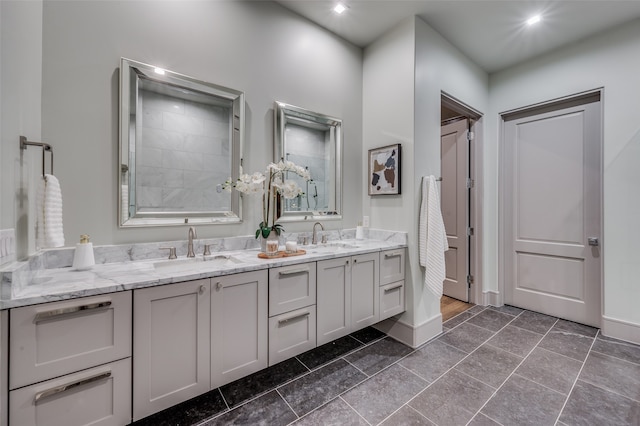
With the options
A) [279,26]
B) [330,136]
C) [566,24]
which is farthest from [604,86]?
[279,26]

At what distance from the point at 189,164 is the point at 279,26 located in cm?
146

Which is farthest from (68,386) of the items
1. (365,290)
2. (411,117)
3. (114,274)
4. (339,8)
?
(339,8)

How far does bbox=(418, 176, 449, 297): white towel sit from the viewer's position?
2.31 m

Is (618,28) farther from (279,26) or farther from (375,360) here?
(375,360)

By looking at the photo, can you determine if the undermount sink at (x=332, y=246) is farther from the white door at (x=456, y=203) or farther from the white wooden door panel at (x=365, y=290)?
the white door at (x=456, y=203)

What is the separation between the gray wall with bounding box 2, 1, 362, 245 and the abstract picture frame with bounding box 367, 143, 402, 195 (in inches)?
25.1

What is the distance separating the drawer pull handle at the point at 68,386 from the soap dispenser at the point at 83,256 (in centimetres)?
59

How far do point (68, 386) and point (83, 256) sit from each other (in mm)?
643

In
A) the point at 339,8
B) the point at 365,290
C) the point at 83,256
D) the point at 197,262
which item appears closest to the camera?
the point at 83,256

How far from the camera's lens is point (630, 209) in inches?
92.7

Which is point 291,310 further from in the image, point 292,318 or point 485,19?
point 485,19

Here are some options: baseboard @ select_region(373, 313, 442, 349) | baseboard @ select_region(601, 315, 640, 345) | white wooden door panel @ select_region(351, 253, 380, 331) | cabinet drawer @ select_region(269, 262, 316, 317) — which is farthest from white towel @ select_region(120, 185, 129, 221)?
A: baseboard @ select_region(601, 315, 640, 345)

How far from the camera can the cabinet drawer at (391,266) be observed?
2236mm

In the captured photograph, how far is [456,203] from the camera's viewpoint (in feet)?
11.1
